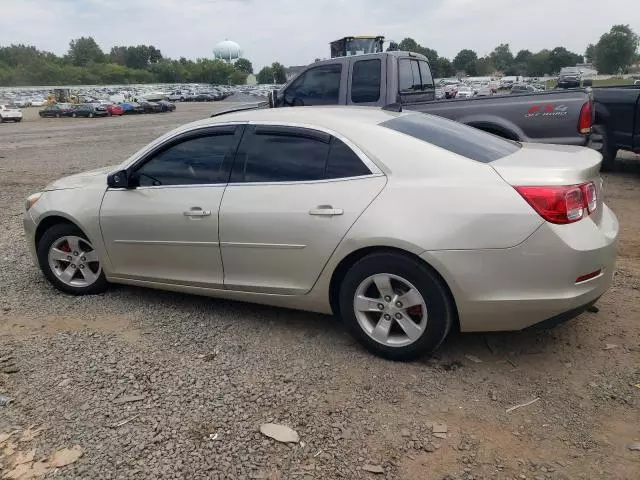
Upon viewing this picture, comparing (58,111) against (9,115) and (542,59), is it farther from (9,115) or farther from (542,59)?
(542,59)

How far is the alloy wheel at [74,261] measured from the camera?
480 cm

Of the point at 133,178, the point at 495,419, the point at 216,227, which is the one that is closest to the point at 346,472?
the point at 495,419

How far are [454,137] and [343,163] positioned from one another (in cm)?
83

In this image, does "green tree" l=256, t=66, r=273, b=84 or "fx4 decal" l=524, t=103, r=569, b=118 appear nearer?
"fx4 decal" l=524, t=103, r=569, b=118

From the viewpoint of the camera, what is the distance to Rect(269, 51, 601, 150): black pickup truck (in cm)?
732

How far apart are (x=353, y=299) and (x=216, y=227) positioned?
111 centimetres

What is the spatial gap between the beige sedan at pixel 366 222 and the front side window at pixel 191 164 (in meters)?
0.01

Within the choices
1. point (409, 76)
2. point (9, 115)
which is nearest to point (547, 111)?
point (409, 76)

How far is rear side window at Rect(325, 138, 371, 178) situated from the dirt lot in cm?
116

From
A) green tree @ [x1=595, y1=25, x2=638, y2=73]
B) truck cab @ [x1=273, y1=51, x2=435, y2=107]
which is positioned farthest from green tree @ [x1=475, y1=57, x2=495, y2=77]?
truck cab @ [x1=273, y1=51, x2=435, y2=107]

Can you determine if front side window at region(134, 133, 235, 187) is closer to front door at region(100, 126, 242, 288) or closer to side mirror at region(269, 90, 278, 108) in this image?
front door at region(100, 126, 242, 288)

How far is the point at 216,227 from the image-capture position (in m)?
3.96

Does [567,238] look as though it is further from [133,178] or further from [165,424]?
[133,178]

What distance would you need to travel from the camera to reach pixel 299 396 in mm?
3250
